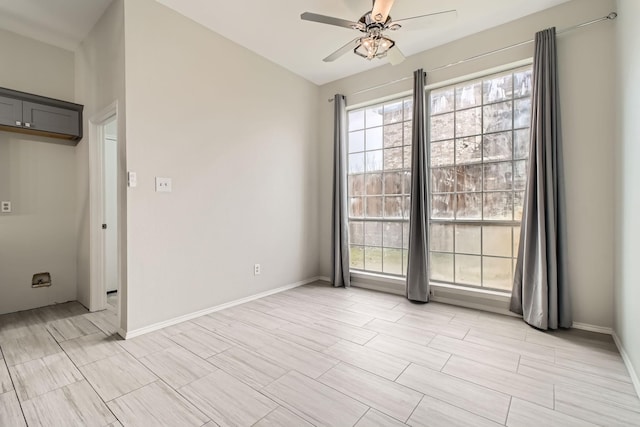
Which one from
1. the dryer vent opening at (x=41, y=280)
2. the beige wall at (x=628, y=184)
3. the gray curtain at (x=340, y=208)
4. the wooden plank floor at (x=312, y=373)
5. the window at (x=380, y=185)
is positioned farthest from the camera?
the gray curtain at (x=340, y=208)

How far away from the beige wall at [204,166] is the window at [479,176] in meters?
1.98

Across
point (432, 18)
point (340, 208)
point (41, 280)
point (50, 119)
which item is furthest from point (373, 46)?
point (41, 280)

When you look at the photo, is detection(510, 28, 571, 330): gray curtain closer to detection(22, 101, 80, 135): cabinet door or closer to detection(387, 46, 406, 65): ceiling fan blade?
detection(387, 46, 406, 65): ceiling fan blade

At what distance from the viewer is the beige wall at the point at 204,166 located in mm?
2664

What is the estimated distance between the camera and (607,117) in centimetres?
255

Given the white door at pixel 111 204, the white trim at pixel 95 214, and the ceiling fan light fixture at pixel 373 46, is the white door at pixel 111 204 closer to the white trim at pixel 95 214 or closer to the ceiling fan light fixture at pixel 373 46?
the white trim at pixel 95 214

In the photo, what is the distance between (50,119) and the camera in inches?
127

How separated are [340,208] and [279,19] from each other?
7.97 ft

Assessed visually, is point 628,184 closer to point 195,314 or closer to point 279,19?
point 279,19

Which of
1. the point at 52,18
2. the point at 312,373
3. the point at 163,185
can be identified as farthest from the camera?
the point at 52,18

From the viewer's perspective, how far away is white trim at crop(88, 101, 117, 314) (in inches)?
128

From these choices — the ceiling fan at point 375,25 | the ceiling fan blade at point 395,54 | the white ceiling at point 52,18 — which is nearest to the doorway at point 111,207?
the white ceiling at point 52,18

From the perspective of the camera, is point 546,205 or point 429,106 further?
point 429,106

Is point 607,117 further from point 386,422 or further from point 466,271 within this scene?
point 386,422
